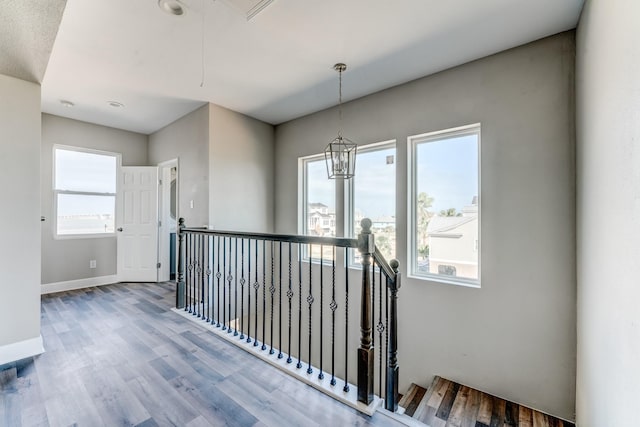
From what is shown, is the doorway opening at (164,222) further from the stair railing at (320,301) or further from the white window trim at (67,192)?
the stair railing at (320,301)

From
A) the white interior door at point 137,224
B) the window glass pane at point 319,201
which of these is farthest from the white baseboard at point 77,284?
the window glass pane at point 319,201

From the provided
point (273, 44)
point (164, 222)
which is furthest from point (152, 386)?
point (164, 222)

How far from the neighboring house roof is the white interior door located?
14.2 ft

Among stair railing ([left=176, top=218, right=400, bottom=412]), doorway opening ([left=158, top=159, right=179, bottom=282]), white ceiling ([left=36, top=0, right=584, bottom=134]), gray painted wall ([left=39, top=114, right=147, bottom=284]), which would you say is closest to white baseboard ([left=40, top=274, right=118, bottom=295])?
gray painted wall ([left=39, top=114, right=147, bottom=284])

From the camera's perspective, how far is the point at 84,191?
4.55 metres

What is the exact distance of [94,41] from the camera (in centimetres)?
246

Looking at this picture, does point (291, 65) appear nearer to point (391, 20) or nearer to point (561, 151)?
point (391, 20)

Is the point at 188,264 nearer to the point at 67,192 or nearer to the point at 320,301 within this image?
the point at 320,301

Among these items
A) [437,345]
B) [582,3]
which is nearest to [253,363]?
[437,345]

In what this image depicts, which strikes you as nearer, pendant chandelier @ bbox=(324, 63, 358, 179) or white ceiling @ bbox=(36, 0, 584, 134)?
white ceiling @ bbox=(36, 0, 584, 134)

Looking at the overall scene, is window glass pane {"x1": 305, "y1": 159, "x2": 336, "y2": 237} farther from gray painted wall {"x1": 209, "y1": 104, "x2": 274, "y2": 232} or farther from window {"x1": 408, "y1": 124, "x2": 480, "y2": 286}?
window {"x1": 408, "y1": 124, "x2": 480, "y2": 286}

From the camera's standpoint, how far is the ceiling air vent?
1966 mm

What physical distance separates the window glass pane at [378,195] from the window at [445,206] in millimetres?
268

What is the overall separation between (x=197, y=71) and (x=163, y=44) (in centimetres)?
48
